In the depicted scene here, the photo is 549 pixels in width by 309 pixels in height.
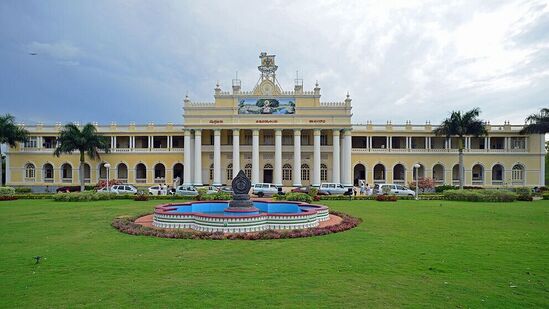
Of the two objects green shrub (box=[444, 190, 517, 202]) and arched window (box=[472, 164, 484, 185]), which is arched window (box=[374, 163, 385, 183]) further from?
green shrub (box=[444, 190, 517, 202])

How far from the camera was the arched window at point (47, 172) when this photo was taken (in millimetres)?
51656

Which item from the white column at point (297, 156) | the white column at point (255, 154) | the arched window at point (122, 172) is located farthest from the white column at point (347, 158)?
the arched window at point (122, 172)

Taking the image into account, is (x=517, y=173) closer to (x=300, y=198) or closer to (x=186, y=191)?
(x=300, y=198)

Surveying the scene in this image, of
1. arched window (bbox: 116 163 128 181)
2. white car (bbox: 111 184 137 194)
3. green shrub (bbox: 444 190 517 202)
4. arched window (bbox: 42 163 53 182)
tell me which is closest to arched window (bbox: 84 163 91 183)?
arched window (bbox: 116 163 128 181)

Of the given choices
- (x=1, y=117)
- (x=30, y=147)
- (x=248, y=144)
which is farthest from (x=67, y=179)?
(x=248, y=144)

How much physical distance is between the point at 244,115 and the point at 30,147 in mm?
30002

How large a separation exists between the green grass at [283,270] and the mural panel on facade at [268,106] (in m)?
32.6

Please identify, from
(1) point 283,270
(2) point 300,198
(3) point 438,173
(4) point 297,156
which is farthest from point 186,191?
(3) point 438,173

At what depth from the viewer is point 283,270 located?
9180 mm

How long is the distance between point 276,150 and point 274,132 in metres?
3.41

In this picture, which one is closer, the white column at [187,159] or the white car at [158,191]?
the white car at [158,191]

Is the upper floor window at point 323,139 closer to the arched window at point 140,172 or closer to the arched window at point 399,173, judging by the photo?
the arched window at point 399,173

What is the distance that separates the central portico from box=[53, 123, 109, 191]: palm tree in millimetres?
11328

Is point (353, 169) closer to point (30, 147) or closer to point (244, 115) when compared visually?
point (244, 115)
